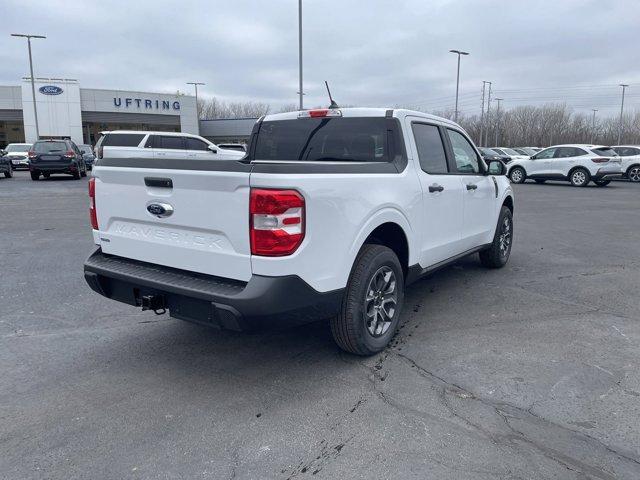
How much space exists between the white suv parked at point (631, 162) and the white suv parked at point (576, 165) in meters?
3.18

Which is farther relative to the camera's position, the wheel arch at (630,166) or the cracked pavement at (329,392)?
the wheel arch at (630,166)

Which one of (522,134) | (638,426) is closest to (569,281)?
(638,426)

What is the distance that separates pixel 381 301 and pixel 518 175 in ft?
75.0

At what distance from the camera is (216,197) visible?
10.5 feet

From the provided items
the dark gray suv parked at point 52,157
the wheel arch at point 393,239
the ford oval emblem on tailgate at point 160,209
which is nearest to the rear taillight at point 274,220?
the ford oval emblem on tailgate at point 160,209

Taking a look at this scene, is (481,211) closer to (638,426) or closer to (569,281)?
(569,281)

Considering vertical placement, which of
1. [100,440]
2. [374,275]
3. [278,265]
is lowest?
[100,440]

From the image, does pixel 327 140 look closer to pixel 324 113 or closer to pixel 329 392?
pixel 324 113

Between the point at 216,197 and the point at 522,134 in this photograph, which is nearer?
the point at 216,197

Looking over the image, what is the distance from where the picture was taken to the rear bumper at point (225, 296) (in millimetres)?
3066

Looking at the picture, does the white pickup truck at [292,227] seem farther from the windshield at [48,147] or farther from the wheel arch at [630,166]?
the wheel arch at [630,166]

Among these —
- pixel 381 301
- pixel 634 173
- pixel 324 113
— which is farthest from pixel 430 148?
pixel 634 173

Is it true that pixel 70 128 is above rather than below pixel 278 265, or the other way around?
above

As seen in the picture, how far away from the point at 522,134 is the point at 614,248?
79.9 m
